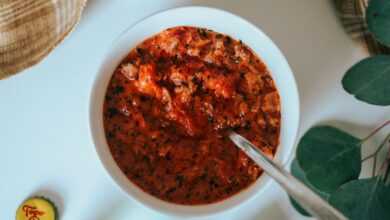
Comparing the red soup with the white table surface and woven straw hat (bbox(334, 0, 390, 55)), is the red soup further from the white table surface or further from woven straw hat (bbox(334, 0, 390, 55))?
woven straw hat (bbox(334, 0, 390, 55))

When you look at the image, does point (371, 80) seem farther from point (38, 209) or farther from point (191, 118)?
point (38, 209)

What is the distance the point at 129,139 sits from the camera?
1140 millimetres

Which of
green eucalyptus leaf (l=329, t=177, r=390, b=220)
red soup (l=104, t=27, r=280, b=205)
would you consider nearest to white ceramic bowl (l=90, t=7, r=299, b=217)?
red soup (l=104, t=27, r=280, b=205)

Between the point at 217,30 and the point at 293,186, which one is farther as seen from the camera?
the point at 217,30

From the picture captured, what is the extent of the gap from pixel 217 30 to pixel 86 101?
0.27 meters

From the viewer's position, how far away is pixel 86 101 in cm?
120

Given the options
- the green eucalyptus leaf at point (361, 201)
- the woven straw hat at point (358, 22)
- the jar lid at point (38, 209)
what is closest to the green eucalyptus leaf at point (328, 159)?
the green eucalyptus leaf at point (361, 201)

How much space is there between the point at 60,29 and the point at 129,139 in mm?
225

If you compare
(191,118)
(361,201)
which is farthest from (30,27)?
(361,201)

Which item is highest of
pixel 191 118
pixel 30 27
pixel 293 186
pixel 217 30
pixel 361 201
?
pixel 30 27

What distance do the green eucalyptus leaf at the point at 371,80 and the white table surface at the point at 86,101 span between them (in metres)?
0.09

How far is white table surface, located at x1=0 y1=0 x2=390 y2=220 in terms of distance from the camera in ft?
3.96

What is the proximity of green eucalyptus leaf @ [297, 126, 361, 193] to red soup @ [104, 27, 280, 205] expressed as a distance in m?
0.07

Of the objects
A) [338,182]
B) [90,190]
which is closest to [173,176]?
[90,190]
